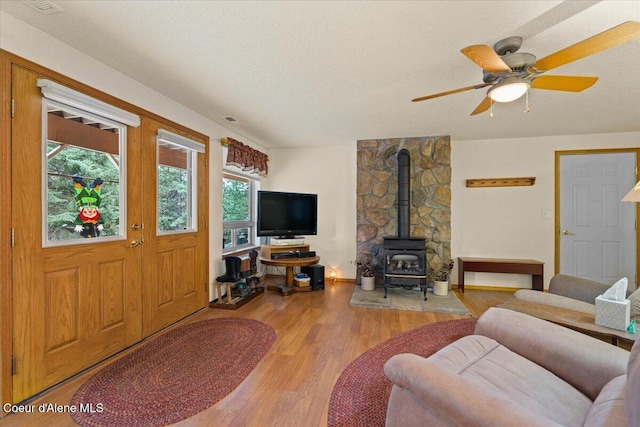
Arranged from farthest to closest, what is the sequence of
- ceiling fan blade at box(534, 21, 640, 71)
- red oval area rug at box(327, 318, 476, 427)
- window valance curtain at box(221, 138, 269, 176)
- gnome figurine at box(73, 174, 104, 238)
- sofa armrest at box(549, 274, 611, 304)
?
1. window valance curtain at box(221, 138, 269, 176)
2. sofa armrest at box(549, 274, 611, 304)
3. gnome figurine at box(73, 174, 104, 238)
4. red oval area rug at box(327, 318, 476, 427)
5. ceiling fan blade at box(534, 21, 640, 71)

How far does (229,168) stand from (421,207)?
9.74ft

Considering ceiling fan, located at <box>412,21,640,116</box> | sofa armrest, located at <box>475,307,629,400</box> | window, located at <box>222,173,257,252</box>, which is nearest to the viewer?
sofa armrest, located at <box>475,307,629,400</box>

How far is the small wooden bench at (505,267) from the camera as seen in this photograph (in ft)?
12.5

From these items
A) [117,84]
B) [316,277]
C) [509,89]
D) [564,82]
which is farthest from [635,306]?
[117,84]

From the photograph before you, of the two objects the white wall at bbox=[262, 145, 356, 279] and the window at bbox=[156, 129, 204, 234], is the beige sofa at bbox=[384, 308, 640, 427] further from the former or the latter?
the white wall at bbox=[262, 145, 356, 279]

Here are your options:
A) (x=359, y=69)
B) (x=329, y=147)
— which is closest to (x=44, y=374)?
(x=359, y=69)

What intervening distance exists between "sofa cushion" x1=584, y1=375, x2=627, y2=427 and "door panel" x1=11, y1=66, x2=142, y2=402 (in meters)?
2.79

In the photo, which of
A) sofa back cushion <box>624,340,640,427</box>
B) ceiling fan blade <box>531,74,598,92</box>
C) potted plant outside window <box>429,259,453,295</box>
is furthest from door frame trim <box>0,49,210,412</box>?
potted plant outside window <box>429,259,453,295</box>

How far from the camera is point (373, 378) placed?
73.9 inches

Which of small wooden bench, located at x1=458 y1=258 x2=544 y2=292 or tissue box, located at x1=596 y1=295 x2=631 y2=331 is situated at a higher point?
tissue box, located at x1=596 y1=295 x2=631 y2=331

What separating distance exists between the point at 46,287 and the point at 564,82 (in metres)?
3.75

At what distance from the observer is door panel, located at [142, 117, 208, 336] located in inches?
97.7

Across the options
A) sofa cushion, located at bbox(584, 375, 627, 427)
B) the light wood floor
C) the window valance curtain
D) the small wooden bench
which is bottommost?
the light wood floor

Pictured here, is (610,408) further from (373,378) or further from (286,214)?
(286,214)
